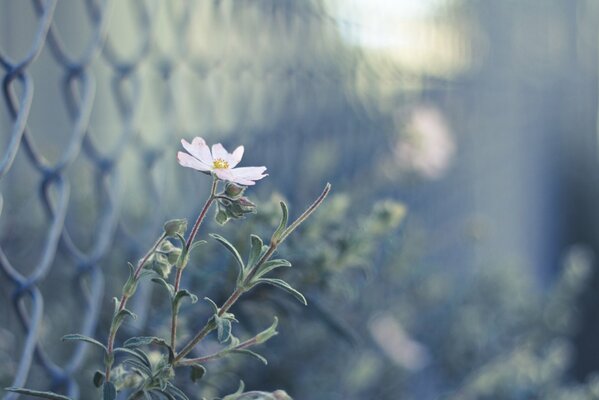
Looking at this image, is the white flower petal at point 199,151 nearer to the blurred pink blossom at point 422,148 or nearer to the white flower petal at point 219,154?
the white flower petal at point 219,154

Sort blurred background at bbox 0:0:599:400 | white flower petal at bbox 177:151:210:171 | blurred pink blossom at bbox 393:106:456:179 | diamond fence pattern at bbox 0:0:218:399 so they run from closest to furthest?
white flower petal at bbox 177:151:210:171
diamond fence pattern at bbox 0:0:218:399
blurred background at bbox 0:0:599:400
blurred pink blossom at bbox 393:106:456:179

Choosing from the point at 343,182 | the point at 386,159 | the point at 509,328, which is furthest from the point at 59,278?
the point at 509,328

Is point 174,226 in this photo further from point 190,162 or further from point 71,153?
point 71,153

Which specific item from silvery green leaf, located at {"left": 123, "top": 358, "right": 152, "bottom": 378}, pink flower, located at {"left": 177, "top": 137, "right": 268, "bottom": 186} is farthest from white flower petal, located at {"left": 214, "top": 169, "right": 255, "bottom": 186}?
silvery green leaf, located at {"left": 123, "top": 358, "right": 152, "bottom": 378}

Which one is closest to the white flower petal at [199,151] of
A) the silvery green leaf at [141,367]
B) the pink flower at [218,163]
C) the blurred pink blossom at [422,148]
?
the pink flower at [218,163]

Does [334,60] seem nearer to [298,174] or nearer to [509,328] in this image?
[298,174]

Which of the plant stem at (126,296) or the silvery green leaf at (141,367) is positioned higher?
the plant stem at (126,296)

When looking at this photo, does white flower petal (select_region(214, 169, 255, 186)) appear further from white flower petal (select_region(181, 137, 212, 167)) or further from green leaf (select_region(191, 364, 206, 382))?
green leaf (select_region(191, 364, 206, 382))
